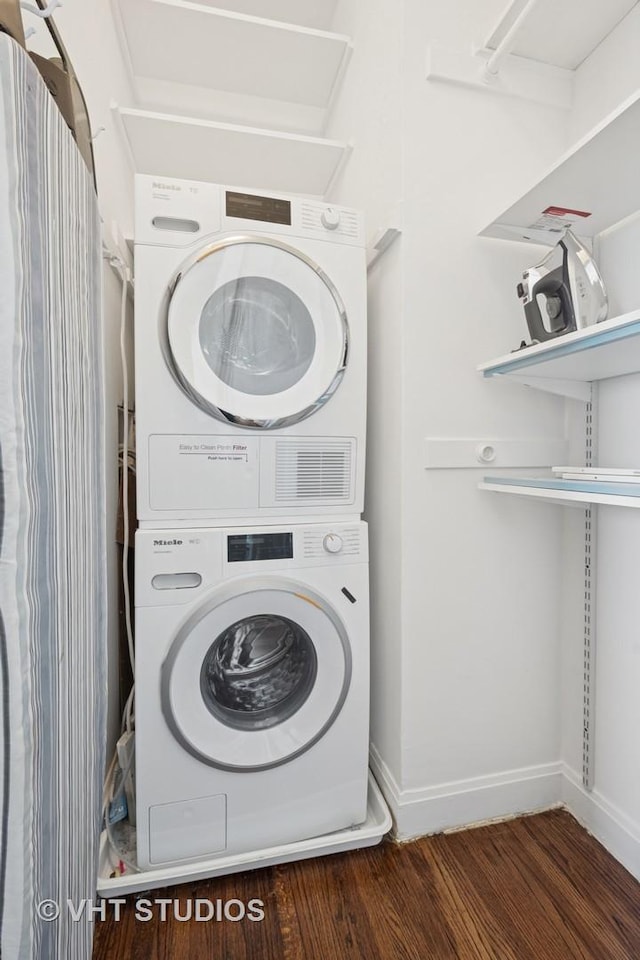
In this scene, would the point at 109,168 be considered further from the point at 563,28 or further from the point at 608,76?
the point at 608,76

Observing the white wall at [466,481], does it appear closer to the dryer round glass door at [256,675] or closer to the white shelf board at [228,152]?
the dryer round glass door at [256,675]

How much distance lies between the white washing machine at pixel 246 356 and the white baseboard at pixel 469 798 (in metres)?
0.91

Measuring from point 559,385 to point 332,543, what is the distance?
2.70 ft

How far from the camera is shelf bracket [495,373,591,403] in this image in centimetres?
134

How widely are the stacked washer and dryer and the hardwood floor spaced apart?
0.37ft

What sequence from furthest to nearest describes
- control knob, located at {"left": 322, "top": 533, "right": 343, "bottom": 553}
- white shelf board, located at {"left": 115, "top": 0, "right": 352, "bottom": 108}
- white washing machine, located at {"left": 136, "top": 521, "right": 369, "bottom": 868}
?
white shelf board, located at {"left": 115, "top": 0, "right": 352, "bottom": 108}
control knob, located at {"left": 322, "top": 533, "right": 343, "bottom": 553}
white washing machine, located at {"left": 136, "top": 521, "right": 369, "bottom": 868}

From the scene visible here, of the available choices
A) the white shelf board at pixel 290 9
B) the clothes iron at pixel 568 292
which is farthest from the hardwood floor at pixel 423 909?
the white shelf board at pixel 290 9

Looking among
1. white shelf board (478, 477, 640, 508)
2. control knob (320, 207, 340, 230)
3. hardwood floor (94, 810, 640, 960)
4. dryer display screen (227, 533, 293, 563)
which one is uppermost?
control knob (320, 207, 340, 230)

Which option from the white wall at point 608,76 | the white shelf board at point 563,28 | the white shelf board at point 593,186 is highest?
the white shelf board at point 563,28

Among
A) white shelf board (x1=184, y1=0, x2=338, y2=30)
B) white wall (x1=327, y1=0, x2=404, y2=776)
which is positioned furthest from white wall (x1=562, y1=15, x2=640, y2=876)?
white shelf board (x1=184, y1=0, x2=338, y2=30)

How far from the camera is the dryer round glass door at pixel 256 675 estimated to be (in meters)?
1.23

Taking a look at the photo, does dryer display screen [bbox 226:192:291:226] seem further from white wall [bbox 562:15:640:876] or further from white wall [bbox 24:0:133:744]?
white wall [bbox 562:15:640:876]

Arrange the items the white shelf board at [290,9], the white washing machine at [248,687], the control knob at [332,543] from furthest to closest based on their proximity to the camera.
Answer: the white shelf board at [290,9] < the control knob at [332,543] < the white washing machine at [248,687]

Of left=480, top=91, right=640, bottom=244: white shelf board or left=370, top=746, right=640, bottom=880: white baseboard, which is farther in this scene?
left=370, top=746, right=640, bottom=880: white baseboard
